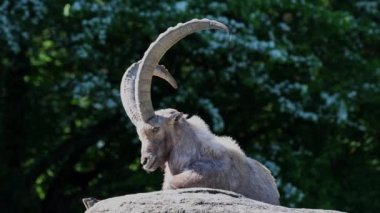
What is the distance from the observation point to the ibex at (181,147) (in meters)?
9.25

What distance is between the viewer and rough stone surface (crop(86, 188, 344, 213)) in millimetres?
7612

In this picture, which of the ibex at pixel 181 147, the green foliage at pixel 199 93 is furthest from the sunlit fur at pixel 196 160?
the green foliage at pixel 199 93

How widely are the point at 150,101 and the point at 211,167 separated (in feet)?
2.21

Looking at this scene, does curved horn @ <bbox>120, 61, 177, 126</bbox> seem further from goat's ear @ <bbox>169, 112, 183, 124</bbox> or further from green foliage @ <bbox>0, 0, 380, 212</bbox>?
green foliage @ <bbox>0, 0, 380, 212</bbox>

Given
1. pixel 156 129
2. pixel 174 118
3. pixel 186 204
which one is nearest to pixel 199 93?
pixel 174 118

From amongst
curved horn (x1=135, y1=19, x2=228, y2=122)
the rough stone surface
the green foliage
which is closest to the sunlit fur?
curved horn (x1=135, y1=19, x2=228, y2=122)

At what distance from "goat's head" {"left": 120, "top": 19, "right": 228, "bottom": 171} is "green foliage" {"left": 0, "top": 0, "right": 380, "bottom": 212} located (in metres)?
7.76

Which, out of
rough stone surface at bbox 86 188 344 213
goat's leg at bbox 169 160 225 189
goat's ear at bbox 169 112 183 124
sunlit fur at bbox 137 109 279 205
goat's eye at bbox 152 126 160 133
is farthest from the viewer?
goat's ear at bbox 169 112 183 124

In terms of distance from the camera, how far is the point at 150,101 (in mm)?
9344

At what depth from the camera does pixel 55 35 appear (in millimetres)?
18703

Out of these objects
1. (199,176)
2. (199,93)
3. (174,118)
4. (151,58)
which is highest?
(199,93)

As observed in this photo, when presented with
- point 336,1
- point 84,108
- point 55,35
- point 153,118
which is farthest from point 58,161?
point 153,118

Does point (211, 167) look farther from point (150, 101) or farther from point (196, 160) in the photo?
point (150, 101)

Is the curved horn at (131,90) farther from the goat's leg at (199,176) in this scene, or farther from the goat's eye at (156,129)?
the goat's leg at (199,176)
